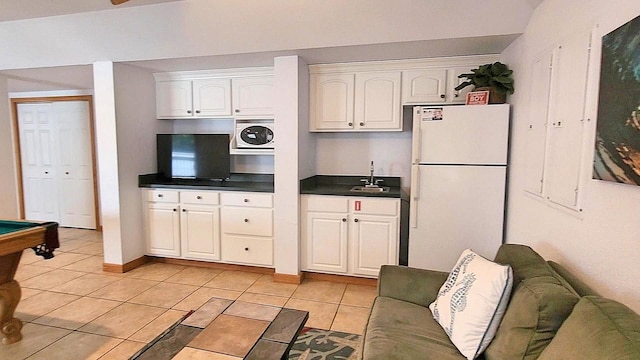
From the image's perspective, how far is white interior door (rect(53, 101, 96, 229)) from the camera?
535 centimetres

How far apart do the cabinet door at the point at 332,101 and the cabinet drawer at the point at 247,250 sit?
4.44 feet

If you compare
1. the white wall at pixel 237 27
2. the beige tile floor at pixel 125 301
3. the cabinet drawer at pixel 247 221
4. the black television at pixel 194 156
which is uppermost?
the white wall at pixel 237 27

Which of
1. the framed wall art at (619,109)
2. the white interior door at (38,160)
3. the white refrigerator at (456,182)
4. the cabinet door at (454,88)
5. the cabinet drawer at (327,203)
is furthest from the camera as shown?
the white interior door at (38,160)

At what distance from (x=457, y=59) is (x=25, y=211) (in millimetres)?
6882

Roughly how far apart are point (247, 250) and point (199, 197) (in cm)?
79

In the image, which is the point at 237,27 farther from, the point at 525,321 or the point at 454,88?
the point at 525,321

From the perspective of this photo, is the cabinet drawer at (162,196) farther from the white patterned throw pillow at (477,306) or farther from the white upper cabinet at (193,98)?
the white patterned throw pillow at (477,306)

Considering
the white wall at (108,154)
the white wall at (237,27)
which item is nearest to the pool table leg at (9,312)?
the white wall at (108,154)

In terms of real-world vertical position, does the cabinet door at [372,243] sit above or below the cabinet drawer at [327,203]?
below

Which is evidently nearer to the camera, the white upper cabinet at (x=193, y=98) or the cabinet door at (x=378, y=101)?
the cabinet door at (x=378, y=101)

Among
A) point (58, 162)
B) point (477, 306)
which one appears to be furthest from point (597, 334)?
point (58, 162)

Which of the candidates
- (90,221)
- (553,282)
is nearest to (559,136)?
(553,282)

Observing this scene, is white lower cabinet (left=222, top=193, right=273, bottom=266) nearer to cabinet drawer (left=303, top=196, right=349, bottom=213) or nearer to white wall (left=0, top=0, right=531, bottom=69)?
cabinet drawer (left=303, top=196, right=349, bottom=213)

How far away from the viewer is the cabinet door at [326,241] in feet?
11.3
